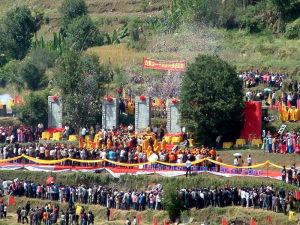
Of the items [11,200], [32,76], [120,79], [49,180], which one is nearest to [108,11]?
[32,76]

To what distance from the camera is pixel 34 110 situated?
272 feet

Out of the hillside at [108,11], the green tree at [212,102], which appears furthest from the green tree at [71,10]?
the green tree at [212,102]

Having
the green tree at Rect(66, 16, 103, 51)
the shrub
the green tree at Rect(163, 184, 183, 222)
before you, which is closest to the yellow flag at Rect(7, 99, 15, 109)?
the green tree at Rect(66, 16, 103, 51)

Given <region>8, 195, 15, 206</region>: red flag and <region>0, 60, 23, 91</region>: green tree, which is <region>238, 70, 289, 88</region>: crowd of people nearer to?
<region>8, 195, 15, 206</region>: red flag

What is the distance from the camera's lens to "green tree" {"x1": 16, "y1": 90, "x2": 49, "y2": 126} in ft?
272

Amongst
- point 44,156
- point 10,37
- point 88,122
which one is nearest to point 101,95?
point 88,122

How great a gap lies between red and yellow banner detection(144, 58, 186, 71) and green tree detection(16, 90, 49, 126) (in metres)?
7.81

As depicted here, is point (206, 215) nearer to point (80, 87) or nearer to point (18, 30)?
point (80, 87)

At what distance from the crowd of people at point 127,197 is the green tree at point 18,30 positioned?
108 ft

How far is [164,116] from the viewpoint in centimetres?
7956

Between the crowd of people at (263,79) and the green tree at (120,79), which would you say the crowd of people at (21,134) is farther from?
the crowd of people at (263,79)

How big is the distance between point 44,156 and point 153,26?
3130 cm

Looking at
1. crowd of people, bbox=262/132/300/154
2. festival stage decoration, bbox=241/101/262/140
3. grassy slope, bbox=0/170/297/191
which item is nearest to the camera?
grassy slope, bbox=0/170/297/191

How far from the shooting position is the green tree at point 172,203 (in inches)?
2537
